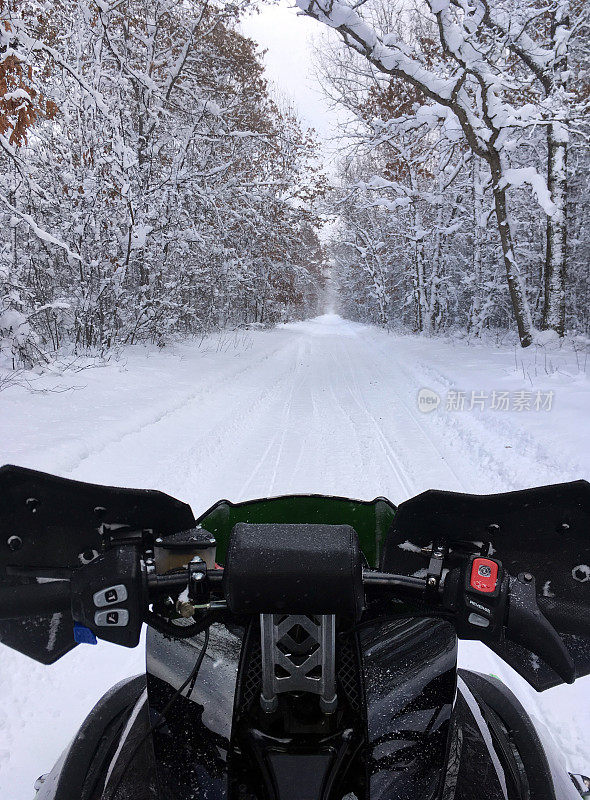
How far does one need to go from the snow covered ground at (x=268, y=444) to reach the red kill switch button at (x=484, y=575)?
1836 mm

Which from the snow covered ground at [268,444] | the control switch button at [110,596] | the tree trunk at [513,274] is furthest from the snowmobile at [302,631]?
the tree trunk at [513,274]

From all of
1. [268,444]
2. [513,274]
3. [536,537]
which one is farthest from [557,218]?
[536,537]

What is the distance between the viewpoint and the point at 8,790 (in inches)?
79.3

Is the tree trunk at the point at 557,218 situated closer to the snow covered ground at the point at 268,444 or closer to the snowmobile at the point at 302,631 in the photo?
the snow covered ground at the point at 268,444

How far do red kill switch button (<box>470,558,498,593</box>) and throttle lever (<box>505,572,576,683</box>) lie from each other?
Result: 0.18 ft

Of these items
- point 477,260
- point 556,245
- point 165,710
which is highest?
point 477,260

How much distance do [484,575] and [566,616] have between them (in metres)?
0.24

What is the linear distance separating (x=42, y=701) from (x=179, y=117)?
16377 mm

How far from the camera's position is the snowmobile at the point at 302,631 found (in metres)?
0.98

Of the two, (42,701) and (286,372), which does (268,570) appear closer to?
(42,701)

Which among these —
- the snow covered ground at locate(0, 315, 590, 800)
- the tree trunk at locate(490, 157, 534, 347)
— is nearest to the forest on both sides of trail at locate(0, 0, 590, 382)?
the tree trunk at locate(490, 157, 534, 347)

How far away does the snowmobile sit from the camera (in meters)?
0.98

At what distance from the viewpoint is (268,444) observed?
267 inches

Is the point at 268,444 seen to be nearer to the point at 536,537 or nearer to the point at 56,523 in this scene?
the point at 56,523
